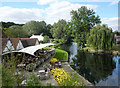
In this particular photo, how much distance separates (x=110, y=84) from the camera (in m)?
7.83

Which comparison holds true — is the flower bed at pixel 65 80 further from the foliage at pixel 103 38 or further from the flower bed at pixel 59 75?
the foliage at pixel 103 38

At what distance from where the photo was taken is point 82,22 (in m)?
27.8

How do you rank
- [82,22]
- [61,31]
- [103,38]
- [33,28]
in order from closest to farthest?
[103,38] → [82,22] → [61,31] → [33,28]

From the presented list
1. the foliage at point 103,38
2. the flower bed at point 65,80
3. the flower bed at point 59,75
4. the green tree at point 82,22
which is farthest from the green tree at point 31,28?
the flower bed at point 65,80

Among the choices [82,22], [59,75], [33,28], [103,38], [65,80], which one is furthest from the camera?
[33,28]

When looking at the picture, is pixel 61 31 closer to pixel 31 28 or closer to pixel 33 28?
pixel 33 28

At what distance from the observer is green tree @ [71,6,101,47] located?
27219 mm

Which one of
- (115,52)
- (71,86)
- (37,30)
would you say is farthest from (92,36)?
(37,30)

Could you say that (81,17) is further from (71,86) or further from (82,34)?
(71,86)

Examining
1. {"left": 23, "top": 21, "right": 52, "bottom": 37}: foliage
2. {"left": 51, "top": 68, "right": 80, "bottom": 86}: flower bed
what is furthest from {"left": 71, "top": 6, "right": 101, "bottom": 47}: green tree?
{"left": 51, "top": 68, "right": 80, "bottom": 86}: flower bed

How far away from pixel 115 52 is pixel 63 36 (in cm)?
1940

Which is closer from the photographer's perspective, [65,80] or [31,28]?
[65,80]

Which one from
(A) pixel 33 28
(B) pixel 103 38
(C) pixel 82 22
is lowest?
(B) pixel 103 38

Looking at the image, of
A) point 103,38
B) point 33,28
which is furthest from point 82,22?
point 33,28
